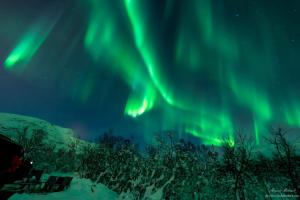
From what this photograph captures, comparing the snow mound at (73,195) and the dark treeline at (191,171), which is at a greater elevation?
the dark treeline at (191,171)

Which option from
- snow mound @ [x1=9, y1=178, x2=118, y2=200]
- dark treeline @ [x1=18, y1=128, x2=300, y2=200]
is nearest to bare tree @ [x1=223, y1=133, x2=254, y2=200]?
dark treeline @ [x1=18, y1=128, x2=300, y2=200]

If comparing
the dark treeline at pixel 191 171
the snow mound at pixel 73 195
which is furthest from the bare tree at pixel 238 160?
the snow mound at pixel 73 195

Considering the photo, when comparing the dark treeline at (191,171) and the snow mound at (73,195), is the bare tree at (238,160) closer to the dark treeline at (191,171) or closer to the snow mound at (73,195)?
the dark treeline at (191,171)

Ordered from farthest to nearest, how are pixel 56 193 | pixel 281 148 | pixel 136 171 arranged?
pixel 136 171 → pixel 281 148 → pixel 56 193

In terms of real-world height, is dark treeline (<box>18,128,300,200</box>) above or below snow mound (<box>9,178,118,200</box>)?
above

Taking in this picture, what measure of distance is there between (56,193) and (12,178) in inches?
485

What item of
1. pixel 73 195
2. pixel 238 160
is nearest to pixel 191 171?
pixel 238 160

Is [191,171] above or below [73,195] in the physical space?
above

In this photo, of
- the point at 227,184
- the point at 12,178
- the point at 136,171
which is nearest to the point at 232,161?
the point at 227,184

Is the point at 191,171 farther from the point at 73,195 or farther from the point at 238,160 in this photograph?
the point at 73,195

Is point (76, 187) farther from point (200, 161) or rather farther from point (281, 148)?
point (281, 148)

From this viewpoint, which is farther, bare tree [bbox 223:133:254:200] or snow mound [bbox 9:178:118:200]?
bare tree [bbox 223:133:254:200]

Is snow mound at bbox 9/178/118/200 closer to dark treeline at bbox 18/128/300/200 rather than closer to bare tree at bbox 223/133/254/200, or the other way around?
dark treeline at bbox 18/128/300/200

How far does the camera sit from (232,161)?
33.9 m
